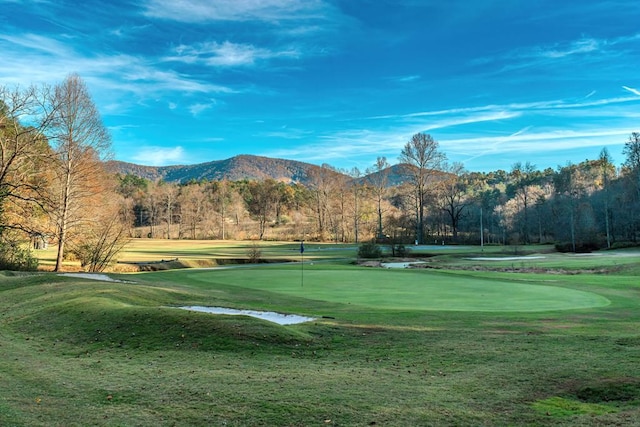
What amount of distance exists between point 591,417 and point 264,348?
529cm

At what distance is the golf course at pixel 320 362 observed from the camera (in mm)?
5164

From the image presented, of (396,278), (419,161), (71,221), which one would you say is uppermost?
(419,161)

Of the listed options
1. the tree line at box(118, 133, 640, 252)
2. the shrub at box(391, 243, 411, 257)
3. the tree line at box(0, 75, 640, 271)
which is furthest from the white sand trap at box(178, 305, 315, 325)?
the tree line at box(118, 133, 640, 252)

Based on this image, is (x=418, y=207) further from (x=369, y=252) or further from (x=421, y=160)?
(x=369, y=252)

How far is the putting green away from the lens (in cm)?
1455

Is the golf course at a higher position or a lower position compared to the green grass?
higher

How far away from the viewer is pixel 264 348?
8.50 meters

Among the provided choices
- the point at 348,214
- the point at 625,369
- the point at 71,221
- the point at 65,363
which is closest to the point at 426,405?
the point at 625,369

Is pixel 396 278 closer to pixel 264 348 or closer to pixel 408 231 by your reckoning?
pixel 264 348

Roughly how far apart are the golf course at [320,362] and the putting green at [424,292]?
0.85ft

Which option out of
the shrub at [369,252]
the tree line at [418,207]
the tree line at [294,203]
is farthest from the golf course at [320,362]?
the tree line at [418,207]

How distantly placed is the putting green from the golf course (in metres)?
0.26

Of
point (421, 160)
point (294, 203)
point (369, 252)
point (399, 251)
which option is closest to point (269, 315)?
point (369, 252)

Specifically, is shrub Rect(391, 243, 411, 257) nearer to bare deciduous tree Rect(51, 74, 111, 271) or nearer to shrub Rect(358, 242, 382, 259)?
shrub Rect(358, 242, 382, 259)
